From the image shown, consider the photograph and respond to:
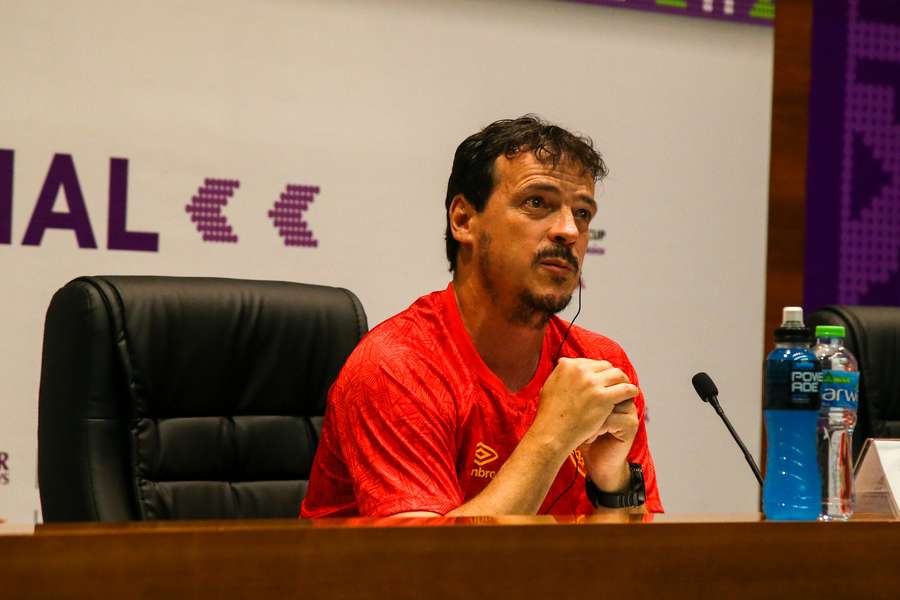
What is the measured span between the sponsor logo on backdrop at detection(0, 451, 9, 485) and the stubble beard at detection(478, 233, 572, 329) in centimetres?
135

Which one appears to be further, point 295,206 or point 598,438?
point 295,206

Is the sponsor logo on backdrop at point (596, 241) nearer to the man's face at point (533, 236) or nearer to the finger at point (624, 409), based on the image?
the man's face at point (533, 236)

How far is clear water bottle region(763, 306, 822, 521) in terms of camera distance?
1346mm

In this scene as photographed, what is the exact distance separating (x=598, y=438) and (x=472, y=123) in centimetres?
149

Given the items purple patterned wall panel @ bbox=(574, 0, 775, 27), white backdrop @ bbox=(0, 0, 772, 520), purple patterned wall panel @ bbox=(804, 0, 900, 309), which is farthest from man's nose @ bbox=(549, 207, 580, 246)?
purple patterned wall panel @ bbox=(804, 0, 900, 309)

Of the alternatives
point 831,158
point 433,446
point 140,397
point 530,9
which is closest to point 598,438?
point 433,446

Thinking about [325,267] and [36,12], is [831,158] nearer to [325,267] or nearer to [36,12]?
[325,267]

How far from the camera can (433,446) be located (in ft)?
5.13

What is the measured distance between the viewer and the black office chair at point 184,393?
175 cm

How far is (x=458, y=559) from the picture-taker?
3.02ft

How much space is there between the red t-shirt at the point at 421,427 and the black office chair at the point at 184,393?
21cm

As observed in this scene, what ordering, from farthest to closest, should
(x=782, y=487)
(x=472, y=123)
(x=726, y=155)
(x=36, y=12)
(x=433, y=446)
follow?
(x=726, y=155) → (x=472, y=123) → (x=36, y=12) → (x=433, y=446) → (x=782, y=487)

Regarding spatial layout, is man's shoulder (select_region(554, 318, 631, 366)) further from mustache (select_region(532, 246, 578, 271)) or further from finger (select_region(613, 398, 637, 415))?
finger (select_region(613, 398, 637, 415))

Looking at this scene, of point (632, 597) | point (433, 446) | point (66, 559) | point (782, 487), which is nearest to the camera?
point (66, 559)
